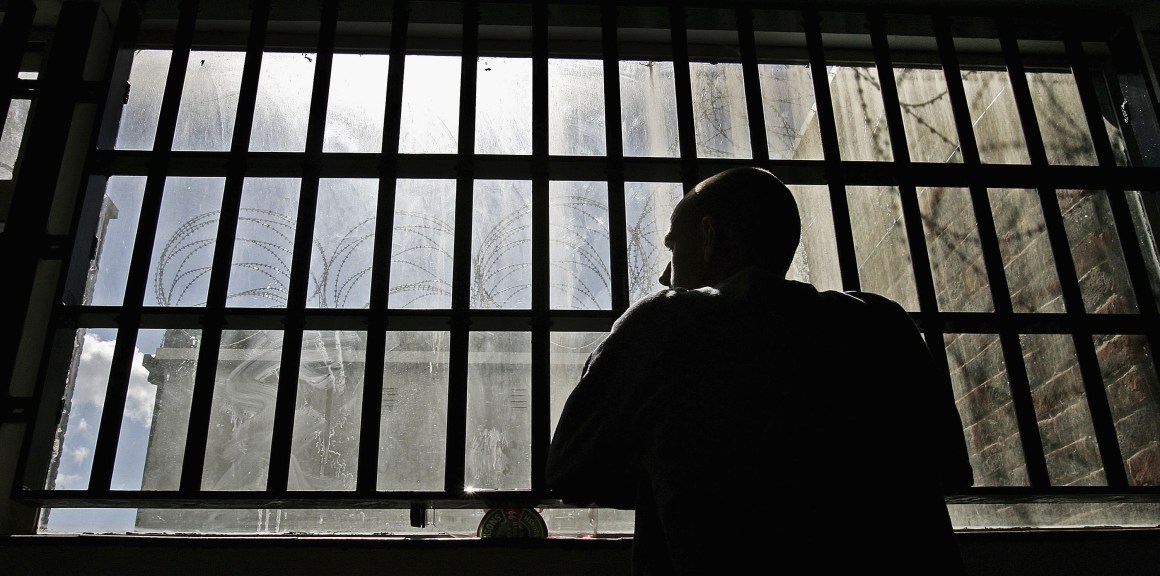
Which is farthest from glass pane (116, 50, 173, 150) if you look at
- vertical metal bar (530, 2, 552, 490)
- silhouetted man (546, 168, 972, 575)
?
silhouetted man (546, 168, 972, 575)

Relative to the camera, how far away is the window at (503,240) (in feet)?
7.79

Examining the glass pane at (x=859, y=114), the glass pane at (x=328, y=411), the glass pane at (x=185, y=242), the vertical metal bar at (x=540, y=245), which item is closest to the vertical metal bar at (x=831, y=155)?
the glass pane at (x=859, y=114)

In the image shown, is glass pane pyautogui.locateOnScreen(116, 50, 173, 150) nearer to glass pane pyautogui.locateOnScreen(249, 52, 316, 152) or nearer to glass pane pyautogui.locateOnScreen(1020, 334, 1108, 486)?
glass pane pyautogui.locateOnScreen(249, 52, 316, 152)

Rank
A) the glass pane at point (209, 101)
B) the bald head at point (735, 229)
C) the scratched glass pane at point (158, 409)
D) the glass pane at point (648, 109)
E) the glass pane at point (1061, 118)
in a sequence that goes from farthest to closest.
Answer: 1. the glass pane at point (1061, 118)
2. the glass pane at point (648, 109)
3. the glass pane at point (209, 101)
4. the scratched glass pane at point (158, 409)
5. the bald head at point (735, 229)

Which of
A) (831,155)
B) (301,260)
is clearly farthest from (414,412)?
(831,155)

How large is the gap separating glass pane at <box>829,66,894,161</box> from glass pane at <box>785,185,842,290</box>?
0.89 ft

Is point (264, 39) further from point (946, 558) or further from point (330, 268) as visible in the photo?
point (946, 558)

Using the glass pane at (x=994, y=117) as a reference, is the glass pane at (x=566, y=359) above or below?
below

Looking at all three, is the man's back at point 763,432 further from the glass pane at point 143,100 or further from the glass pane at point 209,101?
the glass pane at point 143,100

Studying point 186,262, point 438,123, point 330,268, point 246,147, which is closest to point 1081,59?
point 438,123

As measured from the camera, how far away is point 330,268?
8.31 ft

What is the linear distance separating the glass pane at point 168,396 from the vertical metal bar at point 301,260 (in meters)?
0.27

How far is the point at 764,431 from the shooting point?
1231mm

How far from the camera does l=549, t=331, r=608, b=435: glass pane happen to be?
2525 millimetres
